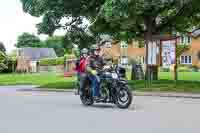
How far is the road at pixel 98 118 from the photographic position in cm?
1089

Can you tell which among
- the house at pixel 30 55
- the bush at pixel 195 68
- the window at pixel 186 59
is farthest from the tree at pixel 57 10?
the house at pixel 30 55

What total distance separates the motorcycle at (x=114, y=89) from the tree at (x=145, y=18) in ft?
28.3

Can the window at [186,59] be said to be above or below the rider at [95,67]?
above

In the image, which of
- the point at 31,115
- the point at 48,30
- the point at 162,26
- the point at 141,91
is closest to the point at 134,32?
the point at 162,26

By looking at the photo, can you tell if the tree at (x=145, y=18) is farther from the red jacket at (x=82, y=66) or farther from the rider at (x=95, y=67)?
the rider at (x=95, y=67)

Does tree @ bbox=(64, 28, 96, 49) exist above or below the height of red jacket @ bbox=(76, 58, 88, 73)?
Answer: above

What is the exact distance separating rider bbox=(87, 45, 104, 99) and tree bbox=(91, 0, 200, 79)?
801cm

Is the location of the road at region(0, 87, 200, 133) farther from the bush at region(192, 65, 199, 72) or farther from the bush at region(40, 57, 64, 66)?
the bush at region(40, 57, 64, 66)

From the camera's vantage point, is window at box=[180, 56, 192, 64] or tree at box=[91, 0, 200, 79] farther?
window at box=[180, 56, 192, 64]

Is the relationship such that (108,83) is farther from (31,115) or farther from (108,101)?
(31,115)

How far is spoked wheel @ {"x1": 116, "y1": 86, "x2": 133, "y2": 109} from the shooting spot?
15250 millimetres

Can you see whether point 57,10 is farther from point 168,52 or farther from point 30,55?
point 30,55

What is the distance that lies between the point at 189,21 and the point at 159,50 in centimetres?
725

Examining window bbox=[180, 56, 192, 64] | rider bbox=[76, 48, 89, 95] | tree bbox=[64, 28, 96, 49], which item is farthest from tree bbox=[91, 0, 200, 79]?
window bbox=[180, 56, 192, 64]
